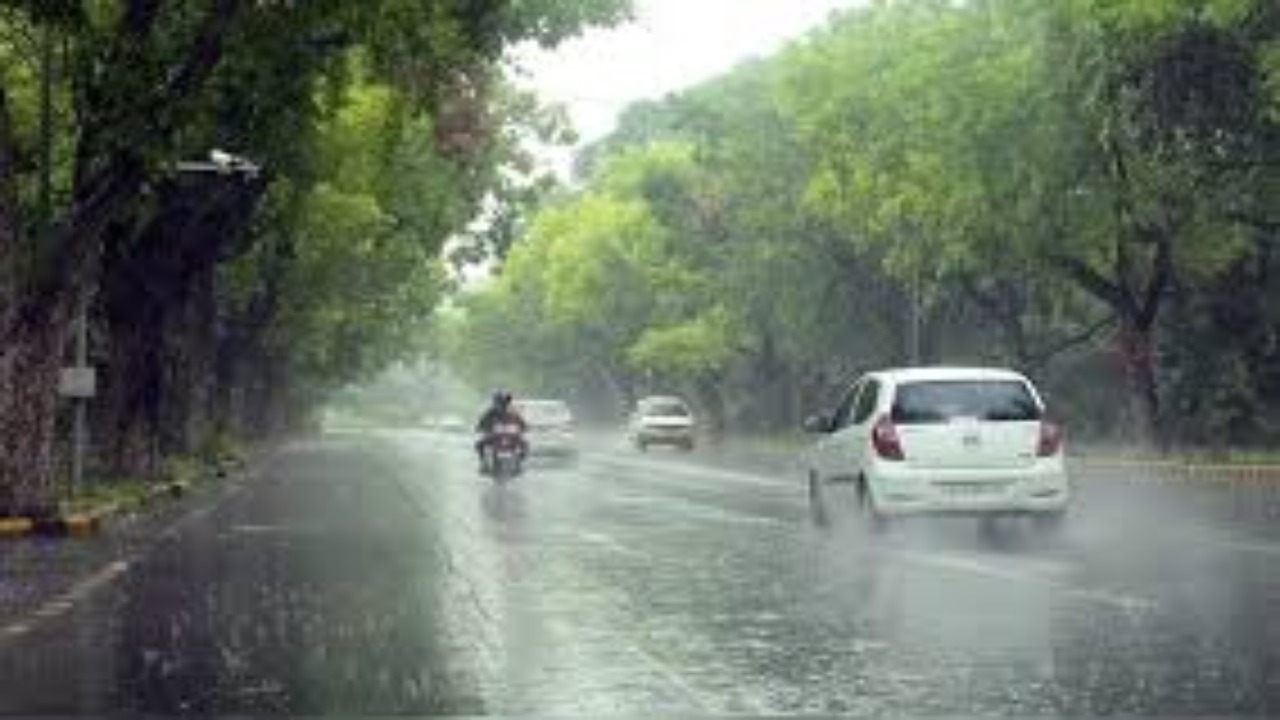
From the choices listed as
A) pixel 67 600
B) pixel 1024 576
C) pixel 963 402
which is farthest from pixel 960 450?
pixel 67 600

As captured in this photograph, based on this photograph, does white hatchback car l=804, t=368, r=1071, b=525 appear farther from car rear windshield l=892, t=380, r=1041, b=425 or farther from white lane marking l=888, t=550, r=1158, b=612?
white lane marking l=888, t=550, r=1158, b=612

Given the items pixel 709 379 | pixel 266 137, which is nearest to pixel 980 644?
pixel 266 137

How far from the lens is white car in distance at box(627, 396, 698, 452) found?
77062 millimetres

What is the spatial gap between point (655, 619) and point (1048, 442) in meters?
8.79

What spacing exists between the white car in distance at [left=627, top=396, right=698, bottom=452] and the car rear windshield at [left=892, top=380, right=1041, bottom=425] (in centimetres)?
5234

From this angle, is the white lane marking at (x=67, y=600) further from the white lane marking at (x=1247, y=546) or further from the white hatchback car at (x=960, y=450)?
the white lane marking at (x=1247, y=546)

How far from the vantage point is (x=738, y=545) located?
936 inches

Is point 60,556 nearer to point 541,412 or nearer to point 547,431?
point 547,431

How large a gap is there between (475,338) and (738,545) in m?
124

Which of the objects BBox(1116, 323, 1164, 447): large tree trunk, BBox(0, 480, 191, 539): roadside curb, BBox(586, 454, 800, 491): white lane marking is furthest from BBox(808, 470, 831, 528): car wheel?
BBox(1116, 323, 1164, 447): large tree trunk

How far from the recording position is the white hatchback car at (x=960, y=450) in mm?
23125

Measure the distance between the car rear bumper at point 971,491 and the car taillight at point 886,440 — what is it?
0.49ft

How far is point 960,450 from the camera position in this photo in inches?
913

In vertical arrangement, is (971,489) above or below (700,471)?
above
